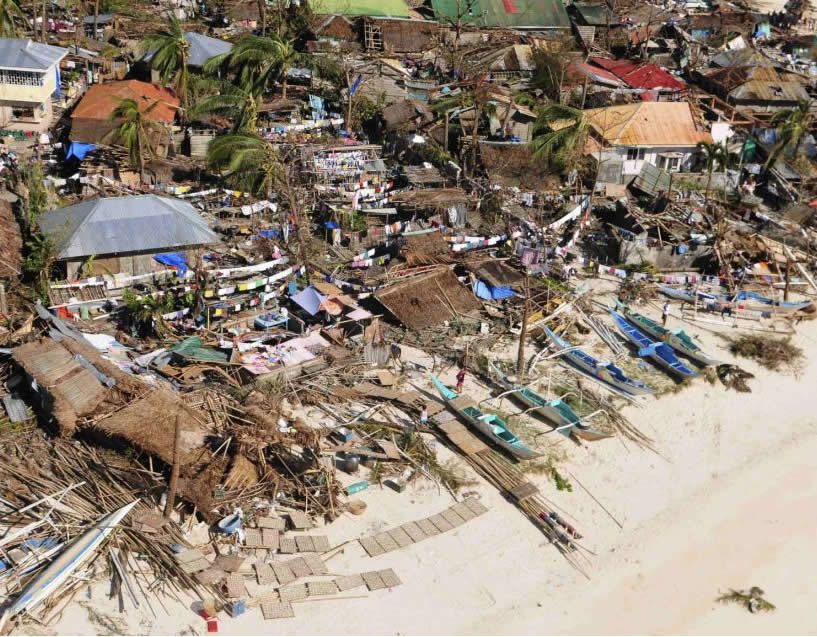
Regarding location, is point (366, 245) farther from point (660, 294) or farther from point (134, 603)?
point (134, 603)

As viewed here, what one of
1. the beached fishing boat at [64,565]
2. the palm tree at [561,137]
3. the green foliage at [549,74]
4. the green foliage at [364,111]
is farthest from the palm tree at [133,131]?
the green foliage at [549,74]

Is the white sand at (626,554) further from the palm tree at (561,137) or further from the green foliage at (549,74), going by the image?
the green foliage at (549,74)

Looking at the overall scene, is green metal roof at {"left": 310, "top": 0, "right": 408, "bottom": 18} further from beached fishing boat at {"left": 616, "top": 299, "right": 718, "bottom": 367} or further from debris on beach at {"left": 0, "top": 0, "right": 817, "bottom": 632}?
beached fishing boat at {"left": 616, "top": 299, "right": 718, "bottom": 367}

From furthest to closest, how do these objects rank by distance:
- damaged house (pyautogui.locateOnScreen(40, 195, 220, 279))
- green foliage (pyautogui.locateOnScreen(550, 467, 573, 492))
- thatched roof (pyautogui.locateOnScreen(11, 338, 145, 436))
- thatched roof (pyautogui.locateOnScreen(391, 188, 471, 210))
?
1. thatched roof (pyautogui.locateOnScreen(391, 188, 471, 210))
2. damaged house (pyautogui.locateOnScreen(40, 195, 220, 279))
3. green foliage (pyautogui.locateOnScreen(550, 467, 573, 492))
4. thatched roof (pyautogui.locateOnScreen(11, 338, 145, 436))

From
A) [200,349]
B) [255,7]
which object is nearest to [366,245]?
[200,349]

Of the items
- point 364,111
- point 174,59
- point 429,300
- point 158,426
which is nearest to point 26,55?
point 174,59

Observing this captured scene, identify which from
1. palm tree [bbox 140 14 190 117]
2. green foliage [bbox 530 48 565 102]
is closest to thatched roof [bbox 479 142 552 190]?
green foliage [bbox 530 48 565 102]

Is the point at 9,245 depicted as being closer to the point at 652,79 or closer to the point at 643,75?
the point at 652,79
